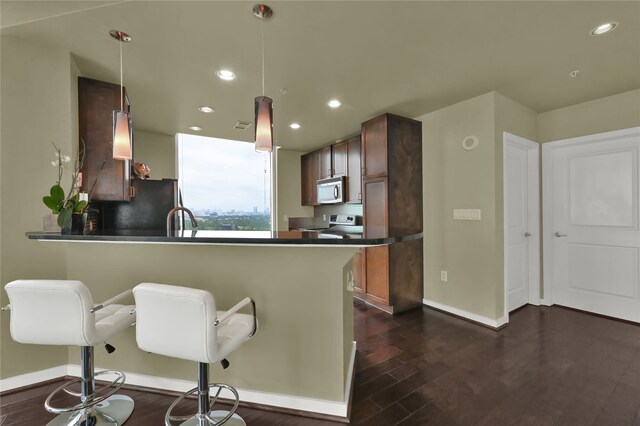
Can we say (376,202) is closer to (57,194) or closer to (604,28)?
(604,28)

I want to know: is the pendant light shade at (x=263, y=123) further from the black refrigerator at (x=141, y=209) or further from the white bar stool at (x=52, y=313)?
the black refrigerator at (x=141, y=209)

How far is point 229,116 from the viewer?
3.71 metres

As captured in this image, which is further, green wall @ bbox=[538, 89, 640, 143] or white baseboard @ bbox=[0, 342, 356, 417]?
green wall @ bbox=[538, 89, 640, 143]

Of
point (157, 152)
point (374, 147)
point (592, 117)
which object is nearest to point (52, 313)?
point (374, 147)

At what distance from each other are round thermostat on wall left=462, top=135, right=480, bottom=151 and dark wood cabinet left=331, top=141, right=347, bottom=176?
Result: 1880mm

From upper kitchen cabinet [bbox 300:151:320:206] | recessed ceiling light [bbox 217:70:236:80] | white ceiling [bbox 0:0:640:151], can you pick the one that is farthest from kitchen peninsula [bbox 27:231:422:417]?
upper kitchen cabinet [bbox 300:151:320:206]

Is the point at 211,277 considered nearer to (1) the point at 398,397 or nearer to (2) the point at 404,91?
(1) the point at 398,397

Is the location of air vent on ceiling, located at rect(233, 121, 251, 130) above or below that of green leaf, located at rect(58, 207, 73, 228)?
above

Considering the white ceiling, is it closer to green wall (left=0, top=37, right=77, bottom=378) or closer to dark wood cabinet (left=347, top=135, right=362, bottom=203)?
green wall (left=0, top=37, right=77, bottom=378)

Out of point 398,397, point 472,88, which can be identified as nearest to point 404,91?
point 472,88

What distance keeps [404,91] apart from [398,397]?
2.74 metres

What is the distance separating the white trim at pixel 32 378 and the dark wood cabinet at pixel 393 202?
3.08 metres

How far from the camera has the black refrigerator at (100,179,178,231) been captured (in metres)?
2.89

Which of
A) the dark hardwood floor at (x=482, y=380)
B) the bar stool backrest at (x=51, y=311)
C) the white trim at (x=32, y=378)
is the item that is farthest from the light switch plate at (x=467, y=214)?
the white trim at (x=32, y=378)
